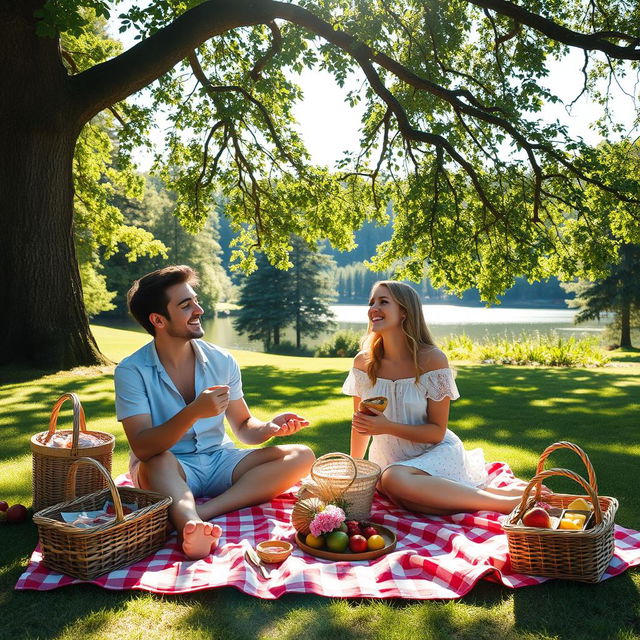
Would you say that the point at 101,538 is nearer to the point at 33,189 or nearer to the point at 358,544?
the point at 358,544

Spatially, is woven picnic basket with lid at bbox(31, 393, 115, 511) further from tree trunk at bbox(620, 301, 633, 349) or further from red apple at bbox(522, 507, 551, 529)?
tree trunk at bbox(620, 301, 633, 349)

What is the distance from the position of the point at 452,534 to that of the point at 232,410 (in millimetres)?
1622

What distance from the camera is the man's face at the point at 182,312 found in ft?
12.3

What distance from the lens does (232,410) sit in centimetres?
413

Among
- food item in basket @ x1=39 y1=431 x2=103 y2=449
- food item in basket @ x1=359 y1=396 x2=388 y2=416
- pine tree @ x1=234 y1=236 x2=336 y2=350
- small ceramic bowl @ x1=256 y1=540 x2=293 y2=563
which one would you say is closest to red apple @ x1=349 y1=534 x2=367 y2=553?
small ceramic bowl @ x1=256 y1=540 x2=293 y2=563

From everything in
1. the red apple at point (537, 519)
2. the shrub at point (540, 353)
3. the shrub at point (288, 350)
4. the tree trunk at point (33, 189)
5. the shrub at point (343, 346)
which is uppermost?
the tree trunk at point (33, 189)

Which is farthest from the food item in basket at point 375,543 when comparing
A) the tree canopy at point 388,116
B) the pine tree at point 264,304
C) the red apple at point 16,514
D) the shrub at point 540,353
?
the pine tree at point 264,304

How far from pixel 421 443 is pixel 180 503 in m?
1.61

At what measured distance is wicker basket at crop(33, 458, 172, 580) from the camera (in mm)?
2832

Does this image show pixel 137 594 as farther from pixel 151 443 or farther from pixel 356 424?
pixel 356 424

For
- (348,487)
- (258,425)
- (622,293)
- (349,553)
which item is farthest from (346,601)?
(622,293)

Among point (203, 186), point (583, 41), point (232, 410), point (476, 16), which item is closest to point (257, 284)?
point (203, 186)

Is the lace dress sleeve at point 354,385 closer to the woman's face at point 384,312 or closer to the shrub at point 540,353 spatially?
the woman's face at point 384,312

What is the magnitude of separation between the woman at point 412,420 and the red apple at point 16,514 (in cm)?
207
